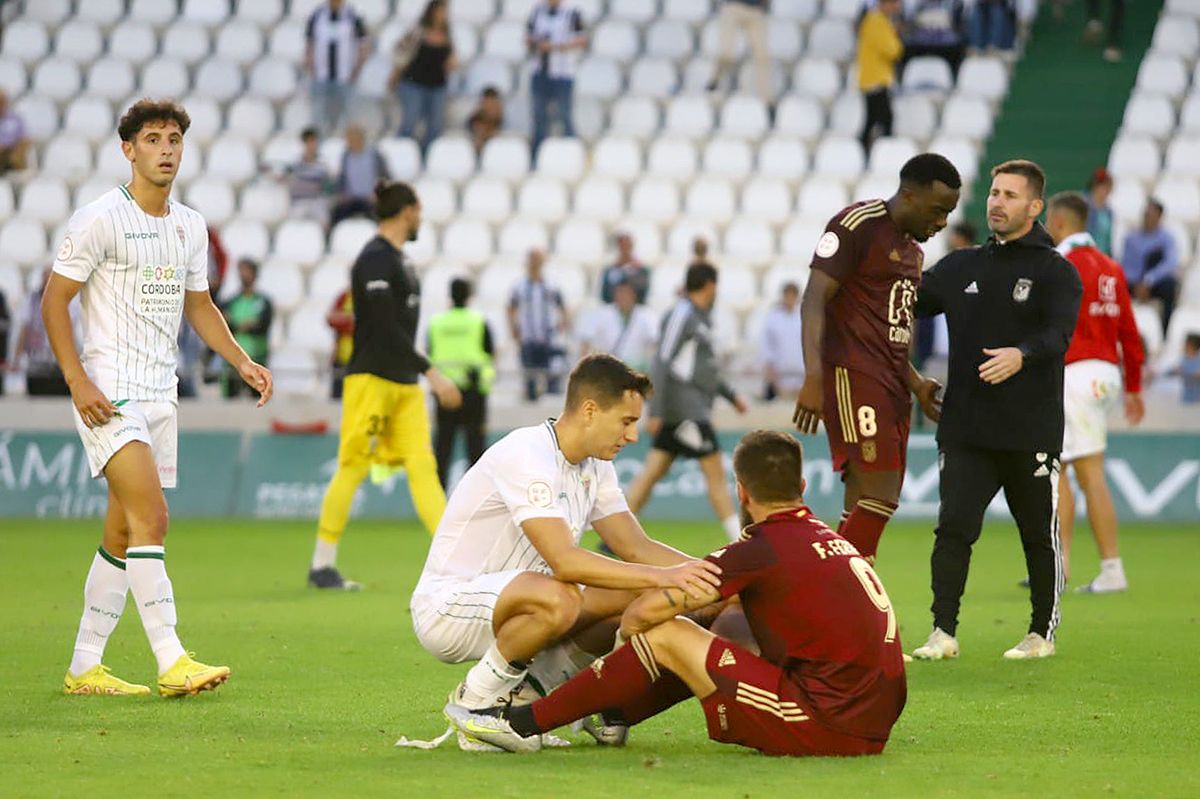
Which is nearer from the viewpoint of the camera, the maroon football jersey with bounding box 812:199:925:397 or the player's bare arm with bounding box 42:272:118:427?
the player's bare arm with bounding box 42:272:118:427

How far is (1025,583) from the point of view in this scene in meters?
12.6

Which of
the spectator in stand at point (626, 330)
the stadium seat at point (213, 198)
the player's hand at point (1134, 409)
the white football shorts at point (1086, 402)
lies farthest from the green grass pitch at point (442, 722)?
the stadium seat at point (213, 198)

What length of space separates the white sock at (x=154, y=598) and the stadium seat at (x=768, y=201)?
49.5 ft

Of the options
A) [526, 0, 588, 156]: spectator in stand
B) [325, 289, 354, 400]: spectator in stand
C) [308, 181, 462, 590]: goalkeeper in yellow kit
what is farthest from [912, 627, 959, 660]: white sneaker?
[526, 0, 588, 156]: spectator in stand

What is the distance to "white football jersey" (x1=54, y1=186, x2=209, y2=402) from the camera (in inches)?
300

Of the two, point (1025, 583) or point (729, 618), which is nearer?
point (729, 618)

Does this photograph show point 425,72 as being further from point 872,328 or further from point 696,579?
point 696,579

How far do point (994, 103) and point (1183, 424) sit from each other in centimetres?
707

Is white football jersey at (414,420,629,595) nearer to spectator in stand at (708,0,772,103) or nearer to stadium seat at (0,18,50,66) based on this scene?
spectator in stand at (708,0,772,103)

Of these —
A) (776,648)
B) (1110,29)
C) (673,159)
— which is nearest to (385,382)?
(776,648)

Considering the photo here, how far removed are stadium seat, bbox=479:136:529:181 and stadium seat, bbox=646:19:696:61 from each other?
104 inches

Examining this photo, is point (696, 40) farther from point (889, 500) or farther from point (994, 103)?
point (889, 500)

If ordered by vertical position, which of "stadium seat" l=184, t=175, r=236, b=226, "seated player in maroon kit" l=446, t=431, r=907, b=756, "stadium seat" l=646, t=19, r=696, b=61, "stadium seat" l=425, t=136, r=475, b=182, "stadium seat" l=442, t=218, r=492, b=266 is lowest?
"seated player in maroon kit" l=446, t=431, r=907, b=756

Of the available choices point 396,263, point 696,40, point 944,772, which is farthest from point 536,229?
point 944,772
